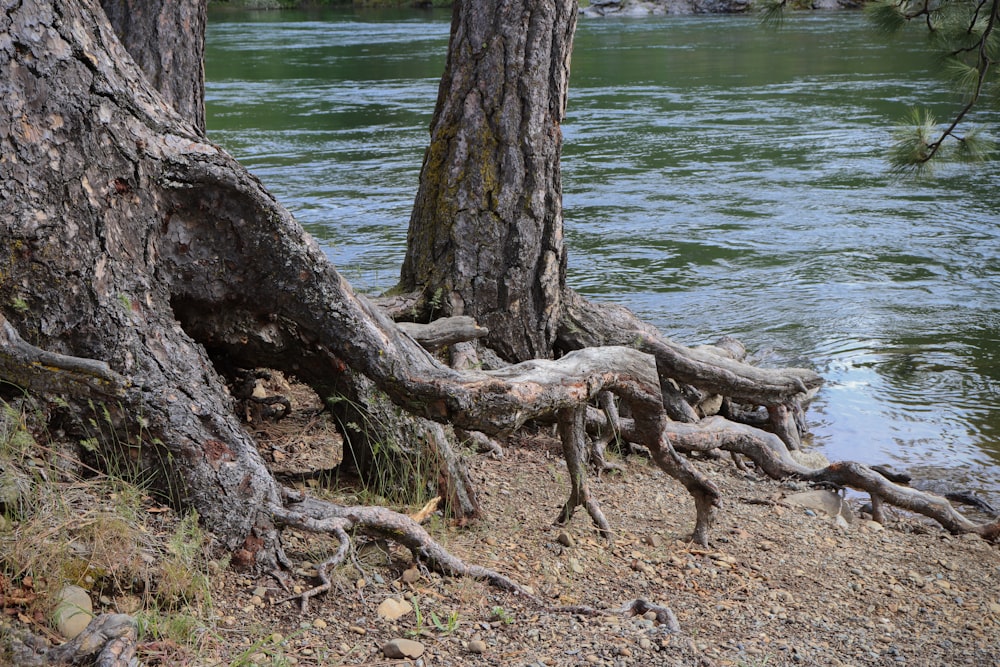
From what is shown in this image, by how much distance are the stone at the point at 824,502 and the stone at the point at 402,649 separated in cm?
296

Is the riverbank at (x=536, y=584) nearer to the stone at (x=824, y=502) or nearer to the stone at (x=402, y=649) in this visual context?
the stone at (x=402, y=649)

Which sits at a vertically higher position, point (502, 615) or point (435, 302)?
point (435, 302)

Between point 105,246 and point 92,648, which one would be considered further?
point 105,246

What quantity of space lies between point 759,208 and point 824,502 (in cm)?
760

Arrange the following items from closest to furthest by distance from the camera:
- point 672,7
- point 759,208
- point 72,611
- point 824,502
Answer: point 72,611 → point 824,502 → point 759,208 → point 672,7

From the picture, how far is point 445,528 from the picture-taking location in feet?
13.2

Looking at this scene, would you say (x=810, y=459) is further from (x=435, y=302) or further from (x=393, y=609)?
(x=393, y=609)

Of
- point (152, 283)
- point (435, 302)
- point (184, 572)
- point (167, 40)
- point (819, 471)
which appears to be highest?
point (167, 40)

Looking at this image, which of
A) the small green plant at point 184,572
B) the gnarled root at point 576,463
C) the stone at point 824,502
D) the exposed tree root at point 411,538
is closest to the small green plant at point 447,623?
the exposed tree root at point 411,538

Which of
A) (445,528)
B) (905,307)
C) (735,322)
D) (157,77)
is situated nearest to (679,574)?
(445,528)

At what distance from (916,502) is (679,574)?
2.18 metres

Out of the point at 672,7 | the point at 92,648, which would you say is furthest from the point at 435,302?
the point at 672,7

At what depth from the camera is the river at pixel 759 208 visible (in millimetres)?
7914

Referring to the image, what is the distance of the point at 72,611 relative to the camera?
2.72 m
